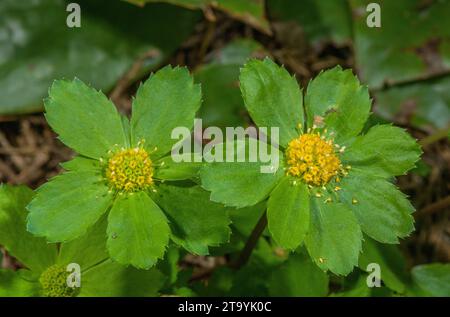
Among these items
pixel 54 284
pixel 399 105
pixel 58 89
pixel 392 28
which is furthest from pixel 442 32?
pixel 54 284

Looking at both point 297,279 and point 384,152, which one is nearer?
point 384,152

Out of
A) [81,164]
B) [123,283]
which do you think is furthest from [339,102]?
[123,283]

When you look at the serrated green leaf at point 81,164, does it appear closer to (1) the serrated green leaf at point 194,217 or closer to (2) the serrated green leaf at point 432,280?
(1) the serrated green leaf at point 194,217

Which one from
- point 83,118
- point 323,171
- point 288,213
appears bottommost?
point 288,213

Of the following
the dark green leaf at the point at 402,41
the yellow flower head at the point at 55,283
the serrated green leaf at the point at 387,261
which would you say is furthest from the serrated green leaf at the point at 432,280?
the yellow flower head at the point at 55,283

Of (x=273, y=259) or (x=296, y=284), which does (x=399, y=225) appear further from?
(x=273, y=259)

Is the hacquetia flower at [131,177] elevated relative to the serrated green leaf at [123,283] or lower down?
elevated

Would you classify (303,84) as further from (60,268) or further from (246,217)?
(60,268)
